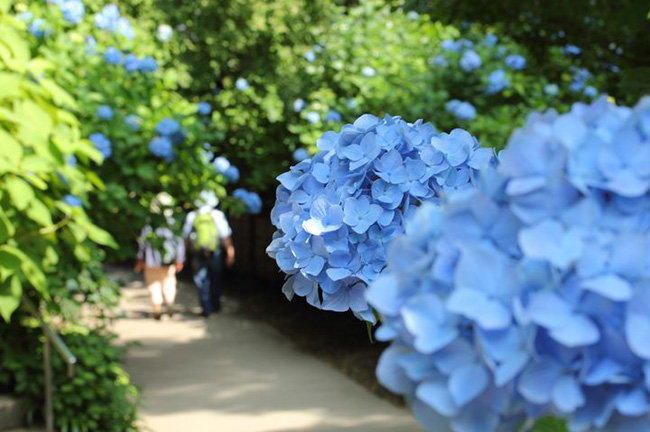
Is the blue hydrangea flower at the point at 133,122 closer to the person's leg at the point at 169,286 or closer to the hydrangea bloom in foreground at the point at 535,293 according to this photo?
the person's leg at the point at 169,286

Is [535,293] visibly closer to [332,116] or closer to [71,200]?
[71,200]

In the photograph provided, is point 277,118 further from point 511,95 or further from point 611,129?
point 611,129

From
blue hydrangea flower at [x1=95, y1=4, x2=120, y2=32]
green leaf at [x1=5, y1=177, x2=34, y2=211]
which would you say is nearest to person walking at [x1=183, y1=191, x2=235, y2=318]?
blue hydrangea flower at [x1=95, y1=4, x2=120, y2=32]

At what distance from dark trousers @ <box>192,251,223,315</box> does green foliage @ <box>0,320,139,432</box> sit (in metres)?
5.72

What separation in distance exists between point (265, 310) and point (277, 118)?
308cm

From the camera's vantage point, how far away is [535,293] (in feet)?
3.11

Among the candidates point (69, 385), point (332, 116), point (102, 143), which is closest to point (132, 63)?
point (102, 143)

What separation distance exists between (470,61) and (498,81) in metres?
0.33

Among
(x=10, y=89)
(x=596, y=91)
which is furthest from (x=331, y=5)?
(x=10, y=89)

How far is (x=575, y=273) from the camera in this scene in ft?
3.11

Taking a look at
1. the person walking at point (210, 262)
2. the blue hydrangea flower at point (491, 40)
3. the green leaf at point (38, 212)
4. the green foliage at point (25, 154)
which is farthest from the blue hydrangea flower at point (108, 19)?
the green leaf at point (38, 212)

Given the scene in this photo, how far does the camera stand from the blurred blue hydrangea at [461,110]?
730 cm

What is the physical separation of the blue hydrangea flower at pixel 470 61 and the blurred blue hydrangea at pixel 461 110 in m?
0.54

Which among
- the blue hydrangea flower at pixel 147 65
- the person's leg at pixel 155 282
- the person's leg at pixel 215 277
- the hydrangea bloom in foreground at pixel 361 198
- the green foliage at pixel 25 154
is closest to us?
the hydrangea bloom in foreground at pixel 361 198
